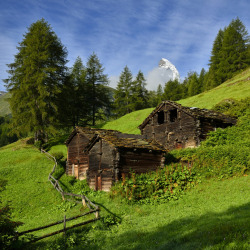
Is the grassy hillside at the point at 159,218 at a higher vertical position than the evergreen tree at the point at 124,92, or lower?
lower

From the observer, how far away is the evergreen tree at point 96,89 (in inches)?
2148

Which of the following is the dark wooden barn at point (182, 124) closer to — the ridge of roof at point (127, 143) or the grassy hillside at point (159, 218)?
the ridge of roof at point (127, 143)

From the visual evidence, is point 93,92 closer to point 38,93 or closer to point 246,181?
point 38,93

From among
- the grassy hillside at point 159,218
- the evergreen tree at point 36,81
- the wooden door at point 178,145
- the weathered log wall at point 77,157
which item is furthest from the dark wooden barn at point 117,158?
the evergreen tree at point 36,81

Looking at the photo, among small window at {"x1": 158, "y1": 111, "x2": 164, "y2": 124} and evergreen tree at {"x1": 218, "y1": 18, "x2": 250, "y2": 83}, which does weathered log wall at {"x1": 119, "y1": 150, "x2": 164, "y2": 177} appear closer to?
small window at {"x1": 158, "y1": 111, "x2": 164, "y2": 124}

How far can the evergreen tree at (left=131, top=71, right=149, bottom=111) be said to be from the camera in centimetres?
6500

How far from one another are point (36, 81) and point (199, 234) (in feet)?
118

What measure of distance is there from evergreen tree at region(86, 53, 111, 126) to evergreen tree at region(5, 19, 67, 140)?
14.5 metres

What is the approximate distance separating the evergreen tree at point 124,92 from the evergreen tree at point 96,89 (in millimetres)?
8847

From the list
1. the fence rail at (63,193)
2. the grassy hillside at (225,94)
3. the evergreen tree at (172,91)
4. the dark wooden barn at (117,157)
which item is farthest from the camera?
the evergreen tree at (172,91)

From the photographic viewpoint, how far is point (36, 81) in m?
37.1

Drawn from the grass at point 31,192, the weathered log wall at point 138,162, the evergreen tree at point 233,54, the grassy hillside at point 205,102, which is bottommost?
the grass at point 31,192

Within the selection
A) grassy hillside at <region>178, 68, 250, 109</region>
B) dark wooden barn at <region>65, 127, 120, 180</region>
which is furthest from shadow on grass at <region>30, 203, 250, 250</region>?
grassy hillside at <region>178, 68, 250, 109</region>

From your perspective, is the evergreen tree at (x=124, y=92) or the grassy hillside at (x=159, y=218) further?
the evergreen tree at (x=124, y=92)
